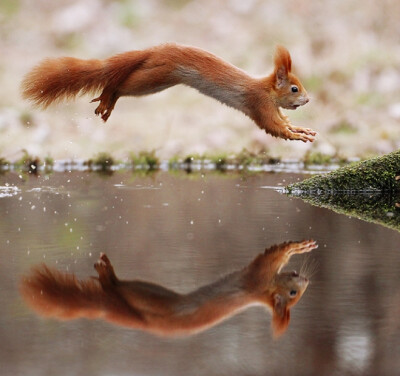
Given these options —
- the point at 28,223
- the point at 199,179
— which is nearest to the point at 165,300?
the point at 28,223

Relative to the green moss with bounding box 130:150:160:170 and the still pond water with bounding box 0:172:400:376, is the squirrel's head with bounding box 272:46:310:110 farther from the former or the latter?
the green moss with bounding box 130:150:160:170

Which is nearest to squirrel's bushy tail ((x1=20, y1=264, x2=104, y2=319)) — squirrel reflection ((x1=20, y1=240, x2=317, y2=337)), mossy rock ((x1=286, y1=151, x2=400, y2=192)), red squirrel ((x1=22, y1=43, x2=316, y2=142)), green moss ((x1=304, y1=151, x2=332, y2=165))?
squirrel reflection ((x1=20, y1=240, x2=317, y2=337))

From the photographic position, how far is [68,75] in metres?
3.33

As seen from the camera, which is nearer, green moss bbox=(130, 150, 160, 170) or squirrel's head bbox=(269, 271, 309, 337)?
squirrel's head bbox=(269, 271, 309, 337)

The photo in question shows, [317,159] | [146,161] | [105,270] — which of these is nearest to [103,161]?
[146,161]

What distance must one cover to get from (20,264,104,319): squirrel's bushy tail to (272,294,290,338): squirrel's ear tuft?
1.36 feet

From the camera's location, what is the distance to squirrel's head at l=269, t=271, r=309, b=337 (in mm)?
1700

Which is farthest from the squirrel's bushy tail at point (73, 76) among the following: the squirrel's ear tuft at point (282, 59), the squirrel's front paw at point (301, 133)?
the squirrel's front paw at point (301, 133)

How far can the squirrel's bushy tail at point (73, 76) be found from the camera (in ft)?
10.8

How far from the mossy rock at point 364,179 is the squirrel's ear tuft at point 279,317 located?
8.60 feet

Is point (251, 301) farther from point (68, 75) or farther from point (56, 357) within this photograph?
point (68, 75)

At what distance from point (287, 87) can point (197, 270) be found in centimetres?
164

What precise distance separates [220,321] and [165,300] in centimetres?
23

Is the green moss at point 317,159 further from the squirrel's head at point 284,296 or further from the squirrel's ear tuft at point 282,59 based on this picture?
the squirrel's head at point 284,296
